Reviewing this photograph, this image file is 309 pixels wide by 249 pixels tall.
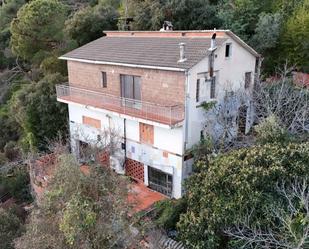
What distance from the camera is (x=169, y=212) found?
52.9ft

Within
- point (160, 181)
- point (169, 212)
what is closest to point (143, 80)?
point (160, 181)

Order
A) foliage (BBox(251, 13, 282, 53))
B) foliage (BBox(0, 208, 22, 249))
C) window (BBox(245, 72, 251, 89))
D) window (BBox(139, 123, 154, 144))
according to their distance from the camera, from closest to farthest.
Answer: foliage (BBox(0, 208, 22, 249))
window (BBox(139, 123, 154, 144))
window (BBox(245, 72, 251, 89))
foliage (BBox(251, 13, 282, 53))

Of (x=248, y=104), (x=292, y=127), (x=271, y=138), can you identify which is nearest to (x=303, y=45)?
(x=248, y=104)

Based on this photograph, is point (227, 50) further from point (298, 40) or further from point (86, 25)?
point (86, 25)

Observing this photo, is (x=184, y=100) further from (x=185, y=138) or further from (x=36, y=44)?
(x=36, y=44)

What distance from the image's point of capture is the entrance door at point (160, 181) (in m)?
19.5

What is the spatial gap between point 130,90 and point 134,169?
4941mm

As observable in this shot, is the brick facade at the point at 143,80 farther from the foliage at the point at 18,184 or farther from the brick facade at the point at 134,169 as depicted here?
the foliage at the point at 18,184

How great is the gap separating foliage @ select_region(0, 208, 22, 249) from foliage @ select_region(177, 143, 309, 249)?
7.91 m

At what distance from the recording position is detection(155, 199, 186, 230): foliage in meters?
Result: 15.7

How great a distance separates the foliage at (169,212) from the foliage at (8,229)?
673 cm

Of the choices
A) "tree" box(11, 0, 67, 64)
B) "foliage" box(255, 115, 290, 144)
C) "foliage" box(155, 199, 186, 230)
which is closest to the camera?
"foliage" box(155, 199, 186, 230)

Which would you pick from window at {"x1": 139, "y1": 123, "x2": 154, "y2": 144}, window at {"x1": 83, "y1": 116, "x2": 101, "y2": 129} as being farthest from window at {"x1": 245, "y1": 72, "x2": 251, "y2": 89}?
window at {"x1": 83, "y1": 116, "x2": 101, "y2": 129}

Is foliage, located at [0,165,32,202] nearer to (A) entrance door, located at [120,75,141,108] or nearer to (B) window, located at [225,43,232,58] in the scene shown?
(A) entrance door, located at [120,75,141,108]
